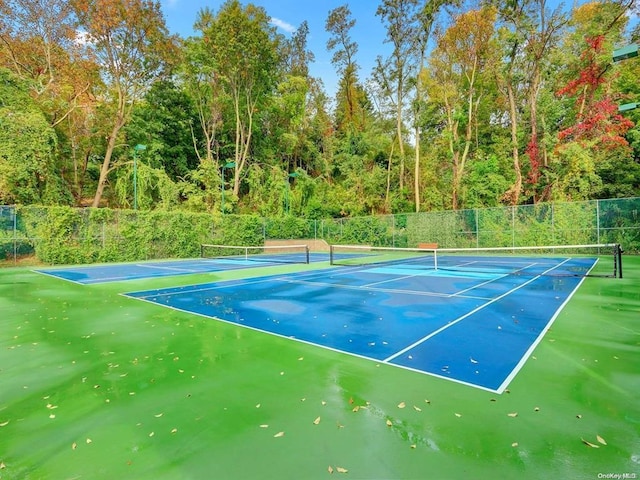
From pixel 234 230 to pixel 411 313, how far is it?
62.2ft

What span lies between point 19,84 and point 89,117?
17.2ft

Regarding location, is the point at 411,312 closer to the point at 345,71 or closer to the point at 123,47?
the point at 123,47

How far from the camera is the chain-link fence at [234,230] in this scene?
15969mm

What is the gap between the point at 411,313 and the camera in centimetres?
577

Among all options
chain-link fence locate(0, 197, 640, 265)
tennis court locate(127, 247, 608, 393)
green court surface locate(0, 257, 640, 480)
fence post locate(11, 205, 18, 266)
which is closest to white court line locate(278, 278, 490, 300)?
tennis court locate(127, 247, 608, 393)

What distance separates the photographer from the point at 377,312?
19.4 feet

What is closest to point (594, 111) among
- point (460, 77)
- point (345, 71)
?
point (460, 77)

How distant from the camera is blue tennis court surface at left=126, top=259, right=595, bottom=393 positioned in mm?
3781

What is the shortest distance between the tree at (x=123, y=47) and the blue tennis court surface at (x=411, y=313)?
70.7 ft

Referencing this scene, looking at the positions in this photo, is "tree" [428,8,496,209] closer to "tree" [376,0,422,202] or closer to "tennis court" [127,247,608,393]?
"tree" [376,0,422,202]

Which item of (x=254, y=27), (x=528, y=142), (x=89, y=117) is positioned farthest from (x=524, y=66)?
(x=89, y=117)

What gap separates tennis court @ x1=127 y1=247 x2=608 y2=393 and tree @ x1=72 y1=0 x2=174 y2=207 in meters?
21.6

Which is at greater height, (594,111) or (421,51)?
(421,51)

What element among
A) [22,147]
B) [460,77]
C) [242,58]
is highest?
[242,58]
